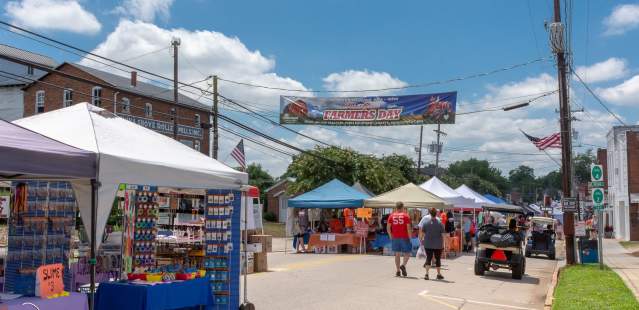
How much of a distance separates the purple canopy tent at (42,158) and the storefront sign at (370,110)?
848 inches

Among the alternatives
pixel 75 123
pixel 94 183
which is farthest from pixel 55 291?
pixel 75 123

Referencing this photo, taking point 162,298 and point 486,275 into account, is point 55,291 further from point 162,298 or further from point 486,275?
point 486,275

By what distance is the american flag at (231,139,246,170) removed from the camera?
26.1 metres

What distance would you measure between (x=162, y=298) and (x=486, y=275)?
11414 mm

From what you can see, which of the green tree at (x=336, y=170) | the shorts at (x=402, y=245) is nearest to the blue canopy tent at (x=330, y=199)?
the shorts at (x=402, y=245)

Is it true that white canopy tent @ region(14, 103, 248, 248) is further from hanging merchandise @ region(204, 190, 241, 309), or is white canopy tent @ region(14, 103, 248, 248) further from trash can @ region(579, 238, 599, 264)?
trash can @ region(579, 238, 599, 264)

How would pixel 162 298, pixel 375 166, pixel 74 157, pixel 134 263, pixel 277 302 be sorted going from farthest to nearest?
pixel 375 166, pixel 277 302, pixel 134 263, pixel 162 298, pixel 74 157

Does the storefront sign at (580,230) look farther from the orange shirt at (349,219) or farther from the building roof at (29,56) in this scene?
the building roof at (29,56)

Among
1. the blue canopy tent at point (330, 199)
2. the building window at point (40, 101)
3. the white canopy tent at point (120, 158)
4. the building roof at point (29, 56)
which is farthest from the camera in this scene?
the building roof at point (29, 56)

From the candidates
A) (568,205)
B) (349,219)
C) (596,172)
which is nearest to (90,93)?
(349,219)

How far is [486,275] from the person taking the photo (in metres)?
17.4

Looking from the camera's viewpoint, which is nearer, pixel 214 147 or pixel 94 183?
pixel 94 183

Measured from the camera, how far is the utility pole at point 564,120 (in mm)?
20580

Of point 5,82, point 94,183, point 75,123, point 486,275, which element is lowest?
point 486,275
